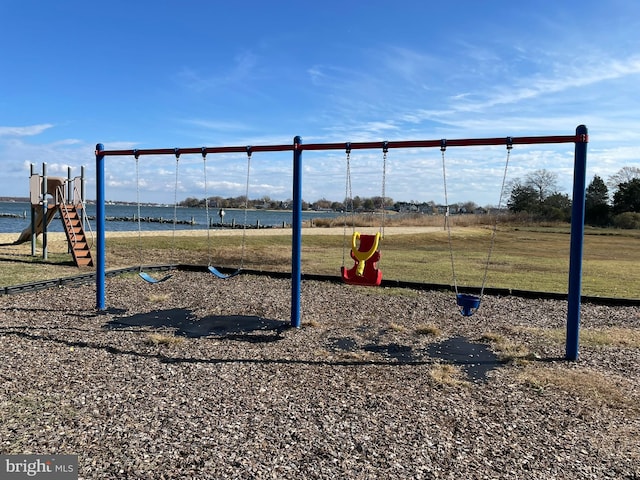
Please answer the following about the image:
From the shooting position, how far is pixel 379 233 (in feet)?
22.3

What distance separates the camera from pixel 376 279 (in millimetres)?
6895

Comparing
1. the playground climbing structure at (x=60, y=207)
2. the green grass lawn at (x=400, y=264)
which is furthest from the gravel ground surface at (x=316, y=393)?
the playground climbing structure at (x=60, y=207)

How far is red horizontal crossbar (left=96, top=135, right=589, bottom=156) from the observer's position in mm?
5812

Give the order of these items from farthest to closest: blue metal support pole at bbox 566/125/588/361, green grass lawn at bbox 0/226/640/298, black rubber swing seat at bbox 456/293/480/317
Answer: green grass lawn at bbox 0/226/640/298
black rubber swing seat at bbox 456/293/480/317
blue metal support pole at bbox 566/125/588/361

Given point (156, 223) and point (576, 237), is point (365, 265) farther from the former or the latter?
point (156, 223)

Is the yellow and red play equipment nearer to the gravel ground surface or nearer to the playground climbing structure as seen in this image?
the gravel ground surface

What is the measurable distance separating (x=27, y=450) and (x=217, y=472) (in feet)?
4.41

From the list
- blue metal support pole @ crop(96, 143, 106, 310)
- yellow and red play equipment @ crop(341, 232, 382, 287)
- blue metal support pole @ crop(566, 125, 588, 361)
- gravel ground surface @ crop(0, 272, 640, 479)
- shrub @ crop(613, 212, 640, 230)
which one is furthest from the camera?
shrub @ crop(613, 212, 640, 230)

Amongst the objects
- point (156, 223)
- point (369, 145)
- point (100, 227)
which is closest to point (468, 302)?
point (369, 145)

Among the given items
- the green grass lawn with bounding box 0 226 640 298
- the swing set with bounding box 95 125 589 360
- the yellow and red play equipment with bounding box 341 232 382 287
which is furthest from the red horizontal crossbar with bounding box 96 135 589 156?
the green grass lawn with bounding box 0 226 640 298

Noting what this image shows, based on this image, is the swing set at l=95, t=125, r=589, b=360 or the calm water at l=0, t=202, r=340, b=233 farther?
the calm water at l=0, t=202, r=340, b=233

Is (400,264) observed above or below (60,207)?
below

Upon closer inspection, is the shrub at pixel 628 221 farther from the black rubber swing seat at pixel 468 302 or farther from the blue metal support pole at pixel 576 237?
the black rubber swing seat at pixel 468 302

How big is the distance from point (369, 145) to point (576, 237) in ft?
9.38
